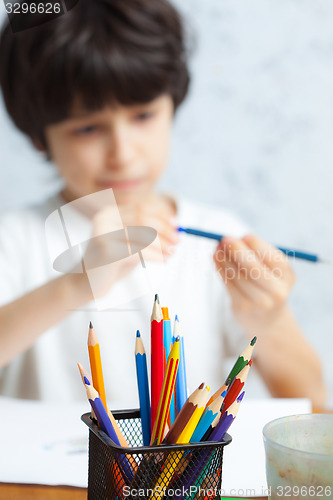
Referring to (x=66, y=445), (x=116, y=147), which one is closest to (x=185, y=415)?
(x=66, y=445)

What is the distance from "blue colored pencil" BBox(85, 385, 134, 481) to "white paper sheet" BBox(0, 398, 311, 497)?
68mm

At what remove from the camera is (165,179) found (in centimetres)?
63

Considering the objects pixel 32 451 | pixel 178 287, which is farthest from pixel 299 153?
pixel 32 451

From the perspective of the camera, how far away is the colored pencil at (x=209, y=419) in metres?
0.14

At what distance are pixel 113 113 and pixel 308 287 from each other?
1.13 feet

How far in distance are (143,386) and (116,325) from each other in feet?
1.15

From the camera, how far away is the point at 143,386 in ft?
0.52

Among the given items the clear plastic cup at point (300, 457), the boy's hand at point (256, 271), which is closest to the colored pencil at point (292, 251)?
the boy's hand at point (256, 271)

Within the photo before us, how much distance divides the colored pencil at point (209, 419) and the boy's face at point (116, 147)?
13.2 inches

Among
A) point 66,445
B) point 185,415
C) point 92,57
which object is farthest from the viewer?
point 92,57

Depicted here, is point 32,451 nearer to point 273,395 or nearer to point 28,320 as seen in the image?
point 28,320

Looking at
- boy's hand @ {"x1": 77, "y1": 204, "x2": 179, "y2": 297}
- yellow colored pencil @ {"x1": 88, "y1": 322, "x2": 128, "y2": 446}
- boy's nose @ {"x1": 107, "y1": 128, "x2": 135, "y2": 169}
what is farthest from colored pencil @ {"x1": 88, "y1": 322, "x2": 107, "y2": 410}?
boy's nose @ {"x1": 107, "y1": 128, "x2": 135, "y2": 169}

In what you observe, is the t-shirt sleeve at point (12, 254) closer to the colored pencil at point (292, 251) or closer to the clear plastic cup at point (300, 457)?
the colored pencil at point (292, 251)

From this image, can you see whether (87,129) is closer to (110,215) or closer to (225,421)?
(110,215)
